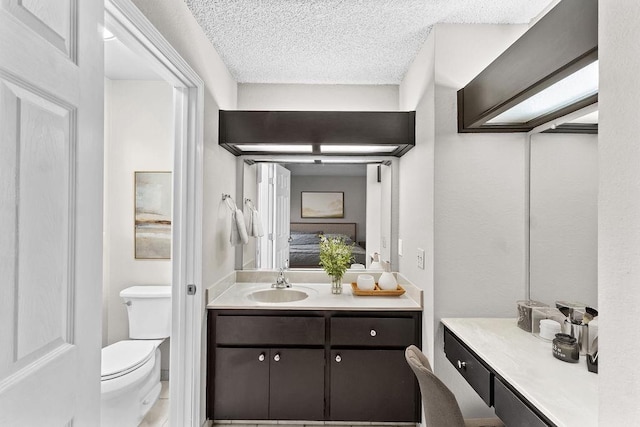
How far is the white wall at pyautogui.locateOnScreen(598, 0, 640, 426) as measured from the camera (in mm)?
695

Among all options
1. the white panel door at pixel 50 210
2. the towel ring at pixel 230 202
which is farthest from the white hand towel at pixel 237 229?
the white panel door at pixel 50 210

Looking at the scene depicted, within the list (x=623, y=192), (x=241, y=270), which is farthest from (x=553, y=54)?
(x=241, y=270)

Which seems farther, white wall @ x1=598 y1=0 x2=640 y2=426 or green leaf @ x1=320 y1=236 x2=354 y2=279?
green leaf @ x1=320 y1=236 x2=354 y2=279

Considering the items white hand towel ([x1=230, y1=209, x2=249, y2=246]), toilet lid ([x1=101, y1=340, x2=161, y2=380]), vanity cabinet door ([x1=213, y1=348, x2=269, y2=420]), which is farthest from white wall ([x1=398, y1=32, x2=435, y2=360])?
toilet lid ([x1=101, y1=340, x2=161, y2=380])

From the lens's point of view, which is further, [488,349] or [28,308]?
[488,349]

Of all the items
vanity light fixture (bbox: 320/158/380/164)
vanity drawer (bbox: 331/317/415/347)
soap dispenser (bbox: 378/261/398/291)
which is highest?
vanity light fixture (bbox: 320/158/380/164)

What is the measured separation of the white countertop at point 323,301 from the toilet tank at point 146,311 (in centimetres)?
50

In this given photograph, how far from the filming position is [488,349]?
1.52 meters

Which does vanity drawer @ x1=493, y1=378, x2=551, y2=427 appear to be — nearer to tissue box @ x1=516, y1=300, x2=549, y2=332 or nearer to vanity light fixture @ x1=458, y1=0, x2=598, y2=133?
tissue box @ x1=516, y1=300, x2=549, y2=332

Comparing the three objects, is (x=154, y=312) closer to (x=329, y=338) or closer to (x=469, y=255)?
(x=329, y=338)

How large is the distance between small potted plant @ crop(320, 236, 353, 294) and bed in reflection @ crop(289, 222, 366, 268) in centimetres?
11

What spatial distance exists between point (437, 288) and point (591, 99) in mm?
1092

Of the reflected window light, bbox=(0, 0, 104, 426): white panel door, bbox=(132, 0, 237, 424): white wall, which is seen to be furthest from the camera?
bbox=(132, 0, 237, 424): white wall

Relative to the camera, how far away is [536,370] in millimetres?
1327
